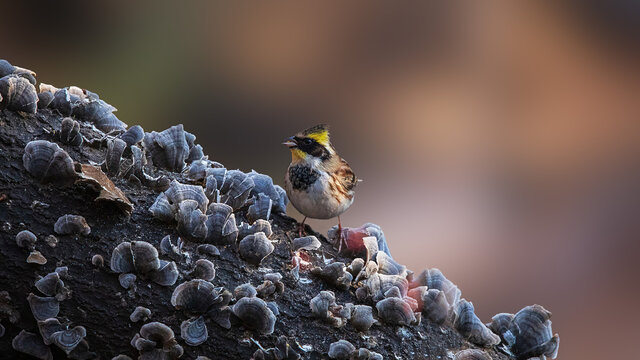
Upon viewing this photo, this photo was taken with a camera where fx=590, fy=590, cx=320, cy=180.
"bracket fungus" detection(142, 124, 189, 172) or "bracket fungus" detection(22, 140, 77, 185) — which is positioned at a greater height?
"bracket fungus" detection(142, 124, 189, 172)

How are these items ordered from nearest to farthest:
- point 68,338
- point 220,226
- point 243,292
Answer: point 68,338
point 243,292
point 220,226

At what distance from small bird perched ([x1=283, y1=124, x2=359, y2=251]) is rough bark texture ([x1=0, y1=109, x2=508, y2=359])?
0.63 m

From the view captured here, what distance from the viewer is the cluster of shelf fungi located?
1.69 meters

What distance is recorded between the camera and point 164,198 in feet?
6.28

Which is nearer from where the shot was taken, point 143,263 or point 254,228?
point 143,263

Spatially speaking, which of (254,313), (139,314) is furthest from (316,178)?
(139,314)

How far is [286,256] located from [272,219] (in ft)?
0.90

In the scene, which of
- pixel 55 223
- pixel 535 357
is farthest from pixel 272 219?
pixel 535 357

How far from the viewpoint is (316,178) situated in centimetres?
266

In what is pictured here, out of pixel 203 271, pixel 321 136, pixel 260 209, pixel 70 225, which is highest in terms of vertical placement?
pixel 321 136

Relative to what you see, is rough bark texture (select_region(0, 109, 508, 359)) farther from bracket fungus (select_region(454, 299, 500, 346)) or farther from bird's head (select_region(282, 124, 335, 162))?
bird's head (select_region(282, 124, 335, 162))

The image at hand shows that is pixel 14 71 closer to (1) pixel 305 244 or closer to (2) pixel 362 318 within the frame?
(1) pixel 305 244

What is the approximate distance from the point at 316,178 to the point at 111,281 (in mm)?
1149


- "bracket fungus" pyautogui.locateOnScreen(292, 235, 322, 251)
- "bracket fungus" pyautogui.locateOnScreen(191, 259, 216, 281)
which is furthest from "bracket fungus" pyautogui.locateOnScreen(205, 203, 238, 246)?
"bracket fungus" pyautogui.locateOnScreen(292, 235, 322, 251)
